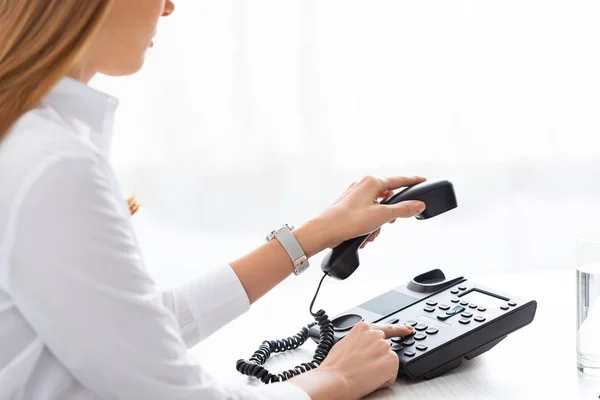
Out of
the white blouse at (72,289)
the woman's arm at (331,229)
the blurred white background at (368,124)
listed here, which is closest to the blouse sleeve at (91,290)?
the white blouse at (72,289)

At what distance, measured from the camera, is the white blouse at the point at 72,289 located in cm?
74

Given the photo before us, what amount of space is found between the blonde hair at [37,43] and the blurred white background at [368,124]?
1.38m

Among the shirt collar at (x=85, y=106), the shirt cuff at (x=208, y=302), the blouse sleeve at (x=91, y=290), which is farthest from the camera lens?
the shirt cuff at (x=208, y=302)

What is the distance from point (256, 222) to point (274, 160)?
188 millimetres

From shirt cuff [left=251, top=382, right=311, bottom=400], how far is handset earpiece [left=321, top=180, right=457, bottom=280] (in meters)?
0.29

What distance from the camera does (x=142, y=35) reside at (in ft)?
3.10

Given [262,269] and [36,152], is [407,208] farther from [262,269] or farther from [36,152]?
[36,152]

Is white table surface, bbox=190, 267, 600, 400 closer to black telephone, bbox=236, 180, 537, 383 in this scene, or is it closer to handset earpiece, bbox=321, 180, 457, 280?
black telephone, bbox=236, 180, 537, 383

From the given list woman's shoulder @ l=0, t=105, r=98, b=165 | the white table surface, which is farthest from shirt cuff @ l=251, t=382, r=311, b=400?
woman's shoulder @ l=0, t=105, r=98, b=165

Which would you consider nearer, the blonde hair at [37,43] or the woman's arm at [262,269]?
the blonde hair at [37,43]

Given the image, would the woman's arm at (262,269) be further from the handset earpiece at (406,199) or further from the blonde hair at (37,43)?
the blonde hair at (37,43)

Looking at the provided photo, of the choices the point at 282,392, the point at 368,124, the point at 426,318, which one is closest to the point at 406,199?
the point at 426,318

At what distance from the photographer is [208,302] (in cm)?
118

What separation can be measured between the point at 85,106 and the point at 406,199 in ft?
1.67
